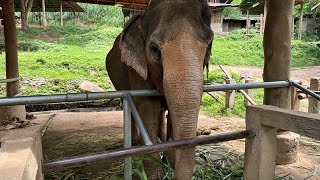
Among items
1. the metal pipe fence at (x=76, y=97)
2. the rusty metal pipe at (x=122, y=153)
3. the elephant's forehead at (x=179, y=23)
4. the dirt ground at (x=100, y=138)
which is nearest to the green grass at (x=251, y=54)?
the dirt ground at (x=100, y=138)

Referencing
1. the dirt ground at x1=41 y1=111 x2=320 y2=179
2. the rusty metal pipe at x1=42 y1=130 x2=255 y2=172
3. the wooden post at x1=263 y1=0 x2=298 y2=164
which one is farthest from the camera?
the dirt ground at x1=41 y1=111 x2=320 y2=179

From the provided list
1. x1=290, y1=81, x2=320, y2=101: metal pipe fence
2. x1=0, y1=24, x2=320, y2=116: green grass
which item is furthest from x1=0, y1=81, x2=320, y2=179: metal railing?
x1=0, y1=24, x2=320, y2=116: green grass

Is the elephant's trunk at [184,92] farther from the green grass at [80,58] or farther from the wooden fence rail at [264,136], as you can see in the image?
the green grass at [80,58]

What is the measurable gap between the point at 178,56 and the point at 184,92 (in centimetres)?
28

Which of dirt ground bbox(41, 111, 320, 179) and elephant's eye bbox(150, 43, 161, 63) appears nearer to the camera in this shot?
elephant's eye bbox(150, 43, 161, 63)

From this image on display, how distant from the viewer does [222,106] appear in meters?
8.66

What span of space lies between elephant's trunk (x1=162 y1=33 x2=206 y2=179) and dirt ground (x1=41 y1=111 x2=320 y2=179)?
1.69 metres

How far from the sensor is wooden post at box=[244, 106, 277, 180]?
257cm

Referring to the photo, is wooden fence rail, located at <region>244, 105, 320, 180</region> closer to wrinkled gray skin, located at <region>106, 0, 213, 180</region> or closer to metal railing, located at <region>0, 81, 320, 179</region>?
metal railing, located at <region>0, 81, 320, 179</region>

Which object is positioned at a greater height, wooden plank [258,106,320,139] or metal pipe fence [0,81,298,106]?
metal pipe fence [0,81,298,106]

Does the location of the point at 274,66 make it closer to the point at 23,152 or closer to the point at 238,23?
the point at 23,152

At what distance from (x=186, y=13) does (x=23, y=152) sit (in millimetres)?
1592

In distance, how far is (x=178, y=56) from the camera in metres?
2.45

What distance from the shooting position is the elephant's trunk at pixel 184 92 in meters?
2.34
